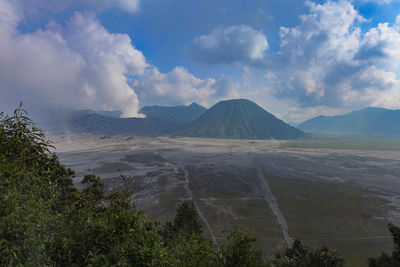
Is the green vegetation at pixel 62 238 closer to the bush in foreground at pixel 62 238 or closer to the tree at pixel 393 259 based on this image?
the bush in foreground at pixel 62 238

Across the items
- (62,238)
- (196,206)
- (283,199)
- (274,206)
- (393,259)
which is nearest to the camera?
(62,238)

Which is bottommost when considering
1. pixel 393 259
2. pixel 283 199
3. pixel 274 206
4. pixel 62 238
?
pixel 274 206

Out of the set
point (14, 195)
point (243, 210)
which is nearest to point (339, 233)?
point (243, 210)

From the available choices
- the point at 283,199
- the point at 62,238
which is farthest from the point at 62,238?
the point at 283,199

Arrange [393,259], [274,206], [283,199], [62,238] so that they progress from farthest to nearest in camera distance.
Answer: [283,199] → [274,206] → [393,259] → [62,238]

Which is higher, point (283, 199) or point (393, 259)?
point (393, 259)

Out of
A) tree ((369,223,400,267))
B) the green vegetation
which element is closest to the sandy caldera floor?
tree ((369,223,400,267))

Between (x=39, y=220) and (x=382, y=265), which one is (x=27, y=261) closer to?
(x=39, y=220)

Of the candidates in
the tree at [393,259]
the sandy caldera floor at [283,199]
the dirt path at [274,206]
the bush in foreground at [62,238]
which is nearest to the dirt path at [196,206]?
the sandy caldera floor at [283,199]

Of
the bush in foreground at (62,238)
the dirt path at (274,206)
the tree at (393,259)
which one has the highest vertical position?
the bush in foreground at (62,238)

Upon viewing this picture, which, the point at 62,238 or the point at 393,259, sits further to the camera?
the point at 393,259

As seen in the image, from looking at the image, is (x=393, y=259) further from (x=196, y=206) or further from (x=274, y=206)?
(x=196, y=206)
